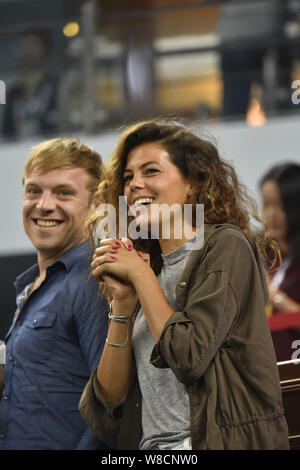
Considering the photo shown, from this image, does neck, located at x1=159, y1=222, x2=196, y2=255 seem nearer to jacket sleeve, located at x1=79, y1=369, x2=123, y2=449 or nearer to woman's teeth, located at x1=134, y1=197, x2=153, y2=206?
woman's teeth, located at x1=134, y1=197, x2=153, y2=206

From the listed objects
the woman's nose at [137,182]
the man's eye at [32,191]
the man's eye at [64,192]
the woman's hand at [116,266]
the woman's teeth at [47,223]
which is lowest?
the woman's hand at [116,266]

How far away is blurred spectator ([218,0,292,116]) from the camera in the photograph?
3.50m

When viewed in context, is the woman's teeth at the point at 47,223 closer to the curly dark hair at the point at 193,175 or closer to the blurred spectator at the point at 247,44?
the curly dark hair at the point at 193,175

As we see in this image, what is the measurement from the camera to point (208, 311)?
1198 mm

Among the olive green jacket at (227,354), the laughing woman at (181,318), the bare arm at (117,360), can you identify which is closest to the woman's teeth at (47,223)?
the laughing woman at (181,318)

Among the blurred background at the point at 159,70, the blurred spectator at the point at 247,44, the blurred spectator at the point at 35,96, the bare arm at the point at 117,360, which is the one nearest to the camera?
the bare arm at the point at 117,360

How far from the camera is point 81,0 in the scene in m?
3.72

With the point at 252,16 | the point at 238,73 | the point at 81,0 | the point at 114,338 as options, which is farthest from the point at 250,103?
the point at 114,338

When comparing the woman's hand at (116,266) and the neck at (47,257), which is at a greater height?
the neck at (47,257)

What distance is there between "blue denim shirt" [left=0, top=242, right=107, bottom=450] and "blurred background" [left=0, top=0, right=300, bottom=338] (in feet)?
5.67

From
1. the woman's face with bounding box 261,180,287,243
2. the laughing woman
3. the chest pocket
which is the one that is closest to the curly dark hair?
the laughing woman

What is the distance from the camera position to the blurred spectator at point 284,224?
7.04ft

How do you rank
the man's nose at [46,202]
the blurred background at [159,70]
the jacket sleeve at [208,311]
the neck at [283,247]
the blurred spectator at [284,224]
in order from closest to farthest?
the jacket sleeve at [208,311], the man's nose at [46,202], the blurred spectator at [284,224], the neck at [283,247], the blurred background at [159,70]

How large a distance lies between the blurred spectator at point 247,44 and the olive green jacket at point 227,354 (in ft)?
7.97
